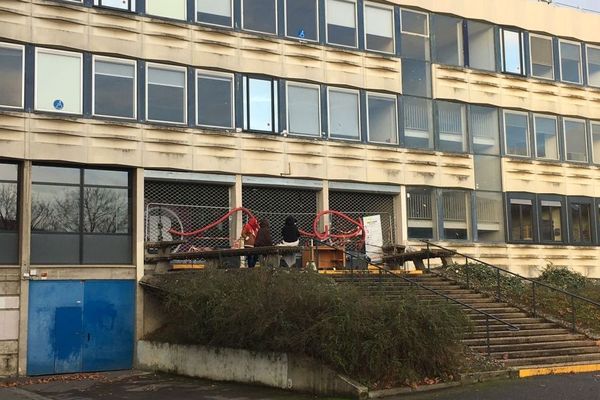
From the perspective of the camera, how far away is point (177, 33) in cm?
2169

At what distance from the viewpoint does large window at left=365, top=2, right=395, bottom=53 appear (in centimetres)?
2511

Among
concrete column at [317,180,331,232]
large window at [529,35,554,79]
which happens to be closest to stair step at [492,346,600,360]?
concrete column at [317,180,331,232]

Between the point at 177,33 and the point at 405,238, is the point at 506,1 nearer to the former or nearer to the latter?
the point at 405,238

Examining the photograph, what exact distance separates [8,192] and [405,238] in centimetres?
1239

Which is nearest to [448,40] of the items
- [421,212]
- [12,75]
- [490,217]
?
[421,212]

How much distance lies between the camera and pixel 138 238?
67.1ft

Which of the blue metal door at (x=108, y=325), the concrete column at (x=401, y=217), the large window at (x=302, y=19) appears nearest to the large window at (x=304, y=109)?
the large window at (x=302, y=19)

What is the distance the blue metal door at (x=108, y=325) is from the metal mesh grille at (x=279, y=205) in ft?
15.1

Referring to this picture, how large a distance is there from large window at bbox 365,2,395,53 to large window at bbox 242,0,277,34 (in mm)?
3491

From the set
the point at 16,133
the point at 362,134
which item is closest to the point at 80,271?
the point at 16,133

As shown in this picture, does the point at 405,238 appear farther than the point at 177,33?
Yes

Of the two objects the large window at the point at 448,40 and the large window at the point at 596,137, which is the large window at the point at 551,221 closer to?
the large window at the point at 596,137

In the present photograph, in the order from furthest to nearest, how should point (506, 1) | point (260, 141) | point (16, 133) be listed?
point (506, 1) < point (260, 141) < point (16, 133)

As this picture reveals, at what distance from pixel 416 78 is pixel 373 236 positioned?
5970 millimetres
